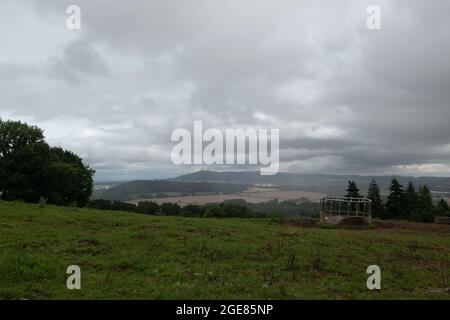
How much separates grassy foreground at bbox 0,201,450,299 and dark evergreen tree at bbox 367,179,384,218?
41.7 m

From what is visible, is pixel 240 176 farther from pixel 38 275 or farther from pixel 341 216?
pixel 38 275

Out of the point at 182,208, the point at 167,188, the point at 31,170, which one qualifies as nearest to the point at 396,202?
the point at 182,208

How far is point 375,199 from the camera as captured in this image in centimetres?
6153

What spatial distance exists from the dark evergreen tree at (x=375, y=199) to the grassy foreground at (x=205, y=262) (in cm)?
4172

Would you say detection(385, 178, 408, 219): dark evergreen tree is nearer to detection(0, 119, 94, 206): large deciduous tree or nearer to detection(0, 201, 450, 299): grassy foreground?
detection(0, 201, 450, 299): grassy foreground

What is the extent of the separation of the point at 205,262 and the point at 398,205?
5424 centimetres

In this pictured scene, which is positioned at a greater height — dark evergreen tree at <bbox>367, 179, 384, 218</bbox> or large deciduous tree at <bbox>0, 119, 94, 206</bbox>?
large deciduous tree at <bbox>0, 119, 94, 206</bbox>

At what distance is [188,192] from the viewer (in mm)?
Result: 98188

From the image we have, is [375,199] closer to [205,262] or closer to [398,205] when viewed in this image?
[398,205]

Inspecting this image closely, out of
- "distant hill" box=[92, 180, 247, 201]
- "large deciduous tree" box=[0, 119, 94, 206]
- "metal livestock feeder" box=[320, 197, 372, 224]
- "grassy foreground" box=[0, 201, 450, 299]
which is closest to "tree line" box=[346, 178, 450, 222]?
"metal livestock feeder" box=[320, 197, 372, 224]

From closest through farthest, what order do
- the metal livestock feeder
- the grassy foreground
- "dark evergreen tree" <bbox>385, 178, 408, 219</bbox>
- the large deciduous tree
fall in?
the grassy foreground
the metal livestock feeder
the large deciduous tree
"dark evergreen tree" <bbox>385, 178, 408, 219</bbox>

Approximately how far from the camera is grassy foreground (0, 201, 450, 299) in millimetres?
9805
